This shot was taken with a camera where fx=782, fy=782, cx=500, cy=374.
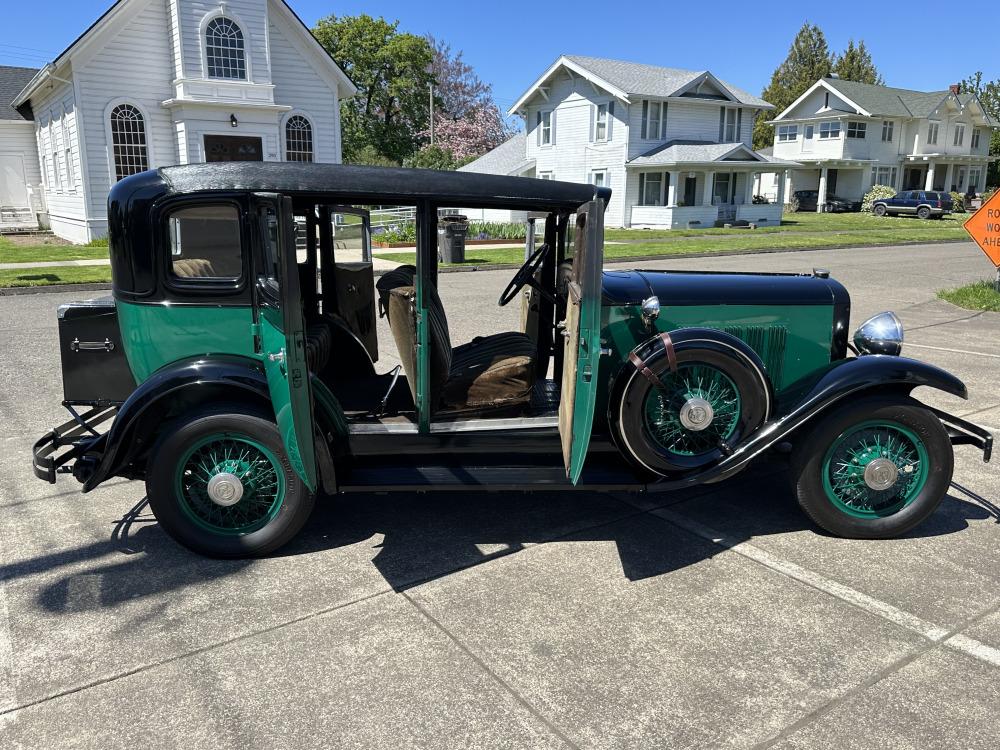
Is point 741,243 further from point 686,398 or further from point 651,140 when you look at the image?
point 686,398

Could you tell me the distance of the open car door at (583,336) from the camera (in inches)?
137

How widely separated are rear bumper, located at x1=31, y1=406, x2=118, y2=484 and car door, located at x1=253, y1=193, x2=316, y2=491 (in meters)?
1.30

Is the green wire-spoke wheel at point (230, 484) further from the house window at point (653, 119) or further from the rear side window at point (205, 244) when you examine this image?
the house window at point (653, 119)

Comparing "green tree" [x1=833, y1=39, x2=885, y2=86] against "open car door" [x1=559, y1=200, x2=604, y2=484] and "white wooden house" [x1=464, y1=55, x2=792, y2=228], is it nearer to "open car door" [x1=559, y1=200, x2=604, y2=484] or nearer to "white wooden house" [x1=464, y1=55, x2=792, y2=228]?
"white wooden house" [x1=464, y1=55, x2=792, y2=228]

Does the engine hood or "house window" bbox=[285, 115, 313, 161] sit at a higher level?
"house window" bbox=[285, 115, 313, 161]

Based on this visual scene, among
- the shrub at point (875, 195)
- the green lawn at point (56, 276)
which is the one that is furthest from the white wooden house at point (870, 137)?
the green lawn at point (56, 276)

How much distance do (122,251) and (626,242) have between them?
918 inches

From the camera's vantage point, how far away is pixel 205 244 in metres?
4.05

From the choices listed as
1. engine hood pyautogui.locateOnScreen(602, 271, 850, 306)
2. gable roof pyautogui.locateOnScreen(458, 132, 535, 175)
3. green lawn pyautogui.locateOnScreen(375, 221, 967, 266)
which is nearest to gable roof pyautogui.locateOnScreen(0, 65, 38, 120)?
green lawn pyautogui.locateOnScreen(375, 221, 967, 266)

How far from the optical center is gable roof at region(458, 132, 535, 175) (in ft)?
132

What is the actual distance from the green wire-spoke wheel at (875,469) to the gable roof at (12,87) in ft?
106

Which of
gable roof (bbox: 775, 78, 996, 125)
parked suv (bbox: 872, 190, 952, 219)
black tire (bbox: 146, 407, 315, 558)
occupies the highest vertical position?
gable roof (bbox: 775, 78, 996, 125)

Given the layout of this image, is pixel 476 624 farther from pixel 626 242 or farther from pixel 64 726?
pixel 626 242

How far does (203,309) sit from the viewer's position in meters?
4.08
